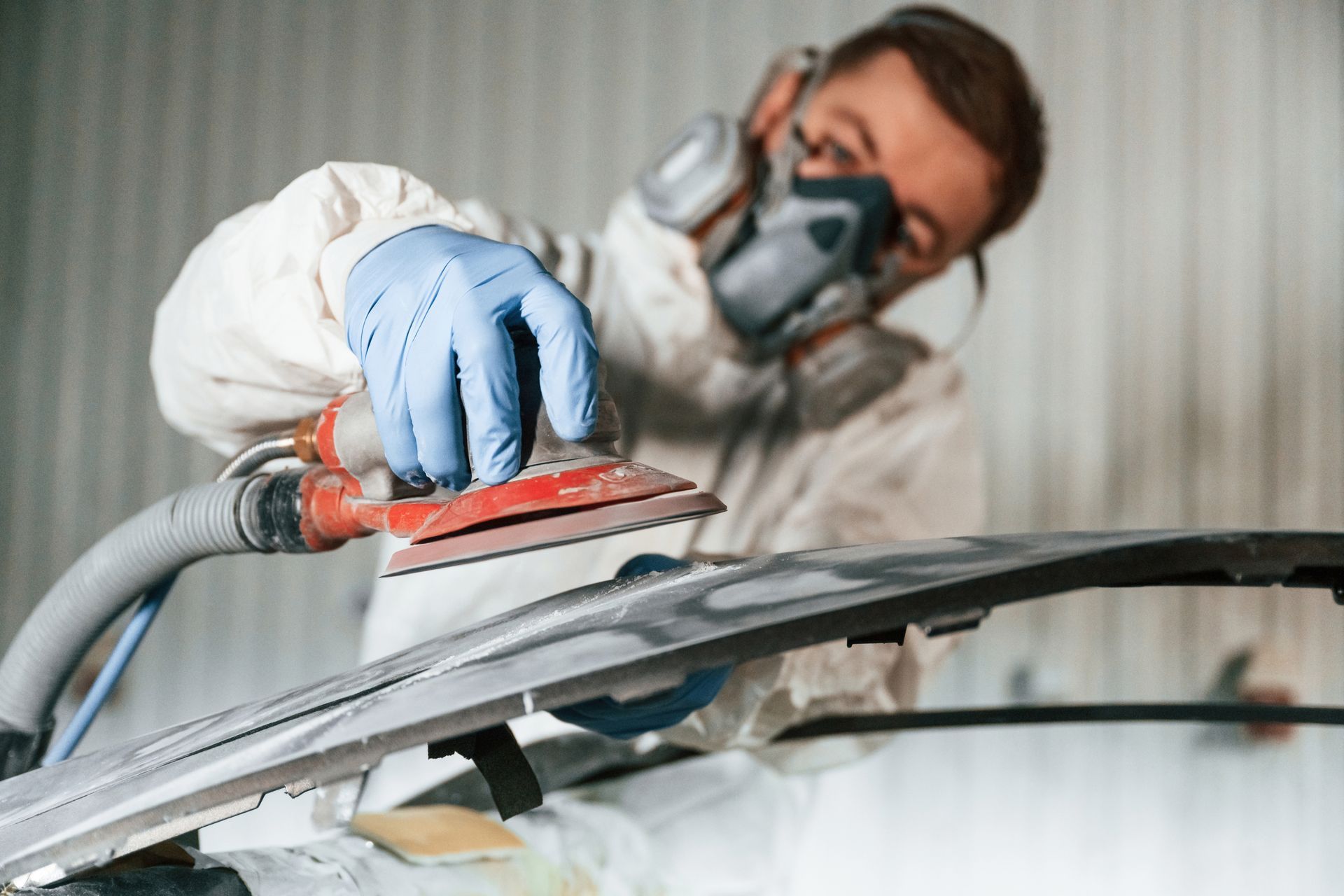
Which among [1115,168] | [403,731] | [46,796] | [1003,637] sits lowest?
[1003,637]

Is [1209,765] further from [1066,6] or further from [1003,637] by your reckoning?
[1066,6]

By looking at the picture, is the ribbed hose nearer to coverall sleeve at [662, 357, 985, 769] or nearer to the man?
the man

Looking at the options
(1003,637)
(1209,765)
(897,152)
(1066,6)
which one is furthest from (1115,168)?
(1209,765)

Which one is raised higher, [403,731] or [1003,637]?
[403,731]

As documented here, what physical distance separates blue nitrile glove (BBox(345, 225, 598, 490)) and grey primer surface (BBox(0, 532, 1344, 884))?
0.46 ft

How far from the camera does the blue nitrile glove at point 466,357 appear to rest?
0.62 m

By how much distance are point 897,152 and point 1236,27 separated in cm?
140

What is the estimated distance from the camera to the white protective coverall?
84 cm

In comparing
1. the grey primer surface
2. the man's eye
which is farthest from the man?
the grey primer surface

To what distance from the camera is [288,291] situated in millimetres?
833

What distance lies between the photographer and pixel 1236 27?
2357mm

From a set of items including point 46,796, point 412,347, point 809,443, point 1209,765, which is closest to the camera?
point 46,796

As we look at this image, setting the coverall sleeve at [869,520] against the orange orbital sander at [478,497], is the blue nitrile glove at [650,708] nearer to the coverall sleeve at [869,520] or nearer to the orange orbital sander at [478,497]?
the orange orbital sander at [478,497]

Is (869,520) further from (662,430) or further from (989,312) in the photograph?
(989,312)
